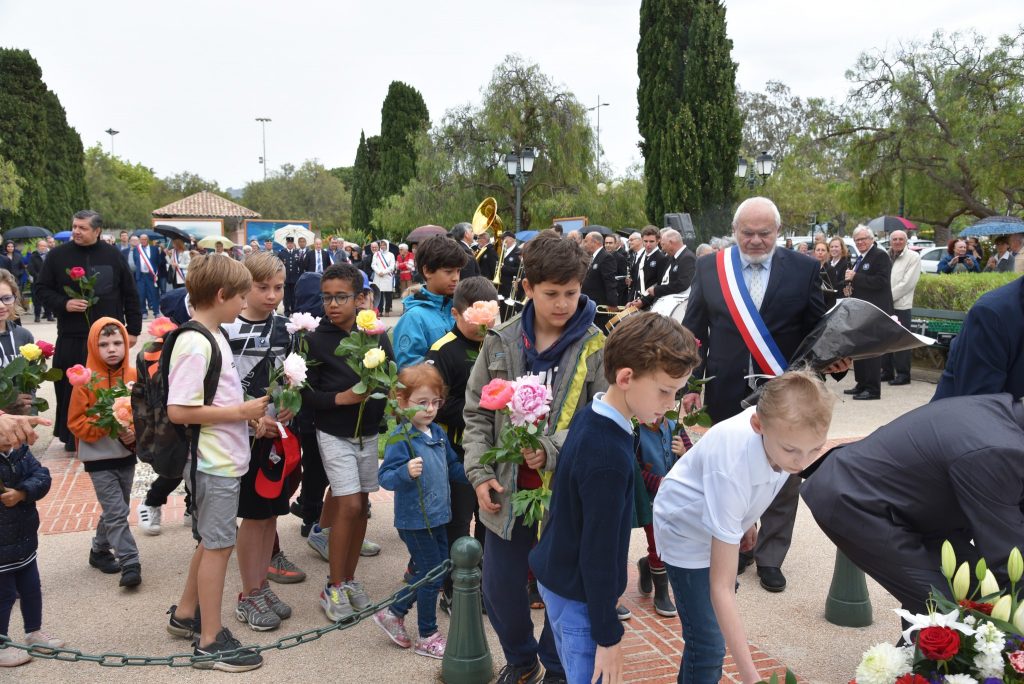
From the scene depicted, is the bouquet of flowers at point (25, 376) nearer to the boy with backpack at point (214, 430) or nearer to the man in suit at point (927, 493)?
the boy with backpack at point (214, 430)

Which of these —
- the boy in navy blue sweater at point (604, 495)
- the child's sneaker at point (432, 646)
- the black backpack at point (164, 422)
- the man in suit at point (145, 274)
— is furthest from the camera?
the man in suit at point (145, 274)

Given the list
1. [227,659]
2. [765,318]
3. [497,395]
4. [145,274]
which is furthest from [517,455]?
[145,274]

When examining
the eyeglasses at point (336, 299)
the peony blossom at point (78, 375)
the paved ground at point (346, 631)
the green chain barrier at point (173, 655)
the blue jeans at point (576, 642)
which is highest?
the eyeglasses at point (336, 299)

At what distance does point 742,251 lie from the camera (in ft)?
15.8

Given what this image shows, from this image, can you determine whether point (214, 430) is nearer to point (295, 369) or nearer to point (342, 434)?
point (295, 369)

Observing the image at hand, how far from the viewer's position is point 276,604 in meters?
4.48

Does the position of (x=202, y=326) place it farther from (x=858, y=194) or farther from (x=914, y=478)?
(x=858, y=194)

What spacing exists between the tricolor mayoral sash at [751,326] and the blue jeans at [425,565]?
192cm

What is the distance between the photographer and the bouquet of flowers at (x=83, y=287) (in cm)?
716

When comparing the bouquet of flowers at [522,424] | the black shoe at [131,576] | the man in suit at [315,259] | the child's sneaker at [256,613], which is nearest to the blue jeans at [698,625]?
the bouquet of flowers at [522,424]

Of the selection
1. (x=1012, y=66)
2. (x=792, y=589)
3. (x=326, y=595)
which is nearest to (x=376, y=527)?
(x=326, y=595)

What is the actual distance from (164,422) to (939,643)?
10.2 feet

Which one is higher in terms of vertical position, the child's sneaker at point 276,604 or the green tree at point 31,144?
the green tree at point 31,144

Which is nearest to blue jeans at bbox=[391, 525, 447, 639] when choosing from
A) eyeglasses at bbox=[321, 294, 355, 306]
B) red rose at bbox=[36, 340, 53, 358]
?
eyeglasses at bbox=[321, 294, 355, 306]
